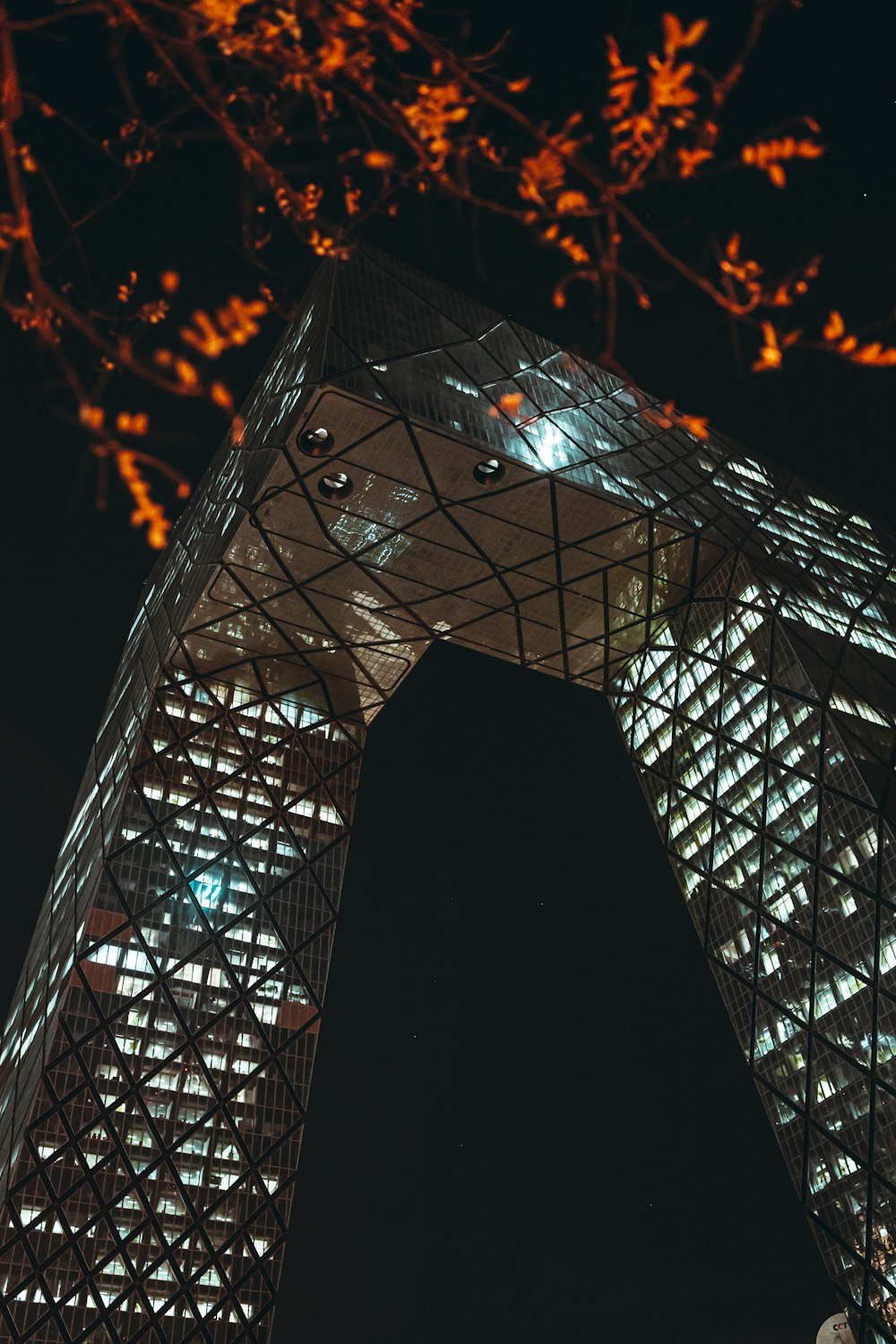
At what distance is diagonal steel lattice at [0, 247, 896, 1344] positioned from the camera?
63.9 ft

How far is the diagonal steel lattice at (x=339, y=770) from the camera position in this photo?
19.5 meters

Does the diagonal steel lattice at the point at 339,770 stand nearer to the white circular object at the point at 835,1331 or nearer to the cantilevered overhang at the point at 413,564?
the cantilevered overhang at the point at 413,564

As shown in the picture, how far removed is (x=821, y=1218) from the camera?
1855 centimetres

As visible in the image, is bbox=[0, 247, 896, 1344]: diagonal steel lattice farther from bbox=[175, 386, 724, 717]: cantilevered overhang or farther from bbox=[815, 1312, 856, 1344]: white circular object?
bbox=[815, 1312, 856, 1344]: white circular object

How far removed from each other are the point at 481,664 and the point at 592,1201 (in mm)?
16146

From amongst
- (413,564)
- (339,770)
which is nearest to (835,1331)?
(339,770)

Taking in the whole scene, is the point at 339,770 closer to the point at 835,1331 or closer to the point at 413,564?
the point at 413,564

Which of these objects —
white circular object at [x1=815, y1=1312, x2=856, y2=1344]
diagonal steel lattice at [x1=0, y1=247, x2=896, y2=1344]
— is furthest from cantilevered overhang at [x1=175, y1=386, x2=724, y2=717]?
white circular object at [x1=815, y1=1312, x2=856, y2=1344]

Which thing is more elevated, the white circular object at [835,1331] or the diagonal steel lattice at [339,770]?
the diagonal steel lattice at [339,770]

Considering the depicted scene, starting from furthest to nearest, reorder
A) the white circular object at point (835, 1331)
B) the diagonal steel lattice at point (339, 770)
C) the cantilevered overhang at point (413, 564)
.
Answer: the white circular object at point (835, 1331), the cantilevered overhang at point (413, 564), the diagonal steel lattice at point (339, 770)

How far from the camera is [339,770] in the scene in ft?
89.8

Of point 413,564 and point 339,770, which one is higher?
point 413,564

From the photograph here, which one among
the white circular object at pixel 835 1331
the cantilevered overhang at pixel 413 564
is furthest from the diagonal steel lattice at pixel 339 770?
the white circular object at pixel 835 1331

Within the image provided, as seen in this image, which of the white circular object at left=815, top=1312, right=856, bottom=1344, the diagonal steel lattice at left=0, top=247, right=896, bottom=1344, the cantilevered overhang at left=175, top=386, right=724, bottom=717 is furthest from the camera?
the white circular object at left=815, top=1312, right=856, bottom=1344
